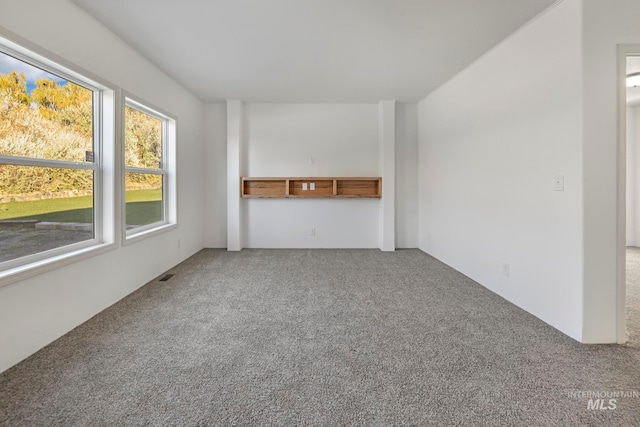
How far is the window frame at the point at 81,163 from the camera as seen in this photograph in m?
1.80

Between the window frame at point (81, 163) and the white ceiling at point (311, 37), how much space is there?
0.58 metres

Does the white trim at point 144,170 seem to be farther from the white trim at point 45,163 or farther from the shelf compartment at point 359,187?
the shelf compartment at point 359,187

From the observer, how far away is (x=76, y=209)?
7.90 ft

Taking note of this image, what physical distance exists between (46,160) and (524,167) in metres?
3.92

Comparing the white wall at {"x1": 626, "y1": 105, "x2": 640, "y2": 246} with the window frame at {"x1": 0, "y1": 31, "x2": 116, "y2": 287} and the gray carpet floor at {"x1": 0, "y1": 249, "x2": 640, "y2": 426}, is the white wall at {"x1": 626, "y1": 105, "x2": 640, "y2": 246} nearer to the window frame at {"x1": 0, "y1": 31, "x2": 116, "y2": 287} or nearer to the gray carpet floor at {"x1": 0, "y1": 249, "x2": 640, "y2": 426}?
the gray carpet floor at {"x1": 0, "y1": 249, "x2": 640, "y2": 426}

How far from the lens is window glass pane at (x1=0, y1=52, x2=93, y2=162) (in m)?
1.81

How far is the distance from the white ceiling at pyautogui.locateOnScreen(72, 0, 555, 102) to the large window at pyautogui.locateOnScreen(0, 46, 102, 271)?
703 mm

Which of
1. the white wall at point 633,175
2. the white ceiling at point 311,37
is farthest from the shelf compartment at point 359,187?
the white wall at point 633,175

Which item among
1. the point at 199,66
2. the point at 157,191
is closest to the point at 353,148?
the point at 199,66

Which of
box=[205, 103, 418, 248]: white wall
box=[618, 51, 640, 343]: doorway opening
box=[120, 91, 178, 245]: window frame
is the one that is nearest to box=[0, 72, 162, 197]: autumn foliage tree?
box=[120, 91, 178, 245]: window frame

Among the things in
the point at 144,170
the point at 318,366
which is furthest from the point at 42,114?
the point at 318,366

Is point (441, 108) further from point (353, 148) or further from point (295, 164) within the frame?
point (295, 164)

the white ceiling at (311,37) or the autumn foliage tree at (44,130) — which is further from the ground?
the white ceiling at (311,37)

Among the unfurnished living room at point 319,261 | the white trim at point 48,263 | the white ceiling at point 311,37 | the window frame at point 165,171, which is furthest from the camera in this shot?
the window frame at point 165,171
